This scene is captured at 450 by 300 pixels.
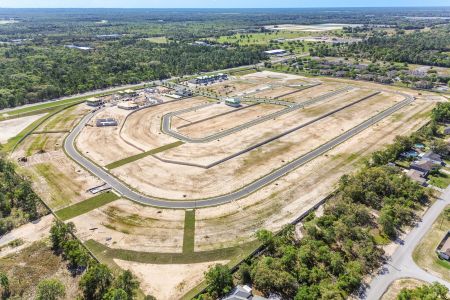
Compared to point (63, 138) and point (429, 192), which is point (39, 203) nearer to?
point (63, 138)


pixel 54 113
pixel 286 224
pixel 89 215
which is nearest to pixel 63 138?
pixel 54 113

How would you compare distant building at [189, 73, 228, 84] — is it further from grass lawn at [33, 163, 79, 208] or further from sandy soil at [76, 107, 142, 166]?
grass lawn at [33, 163, 79, 208]

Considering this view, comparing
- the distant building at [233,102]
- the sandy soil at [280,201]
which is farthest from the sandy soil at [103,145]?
the distant building at [233,102]

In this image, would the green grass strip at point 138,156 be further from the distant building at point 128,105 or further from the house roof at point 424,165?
the house roof at point 424,165

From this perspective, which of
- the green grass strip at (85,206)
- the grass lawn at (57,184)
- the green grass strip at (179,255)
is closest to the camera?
the green grass strip at (179,255)

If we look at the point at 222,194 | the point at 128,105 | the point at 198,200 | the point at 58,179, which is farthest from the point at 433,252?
the point at 128,105

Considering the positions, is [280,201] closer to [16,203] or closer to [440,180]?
[440,180]
